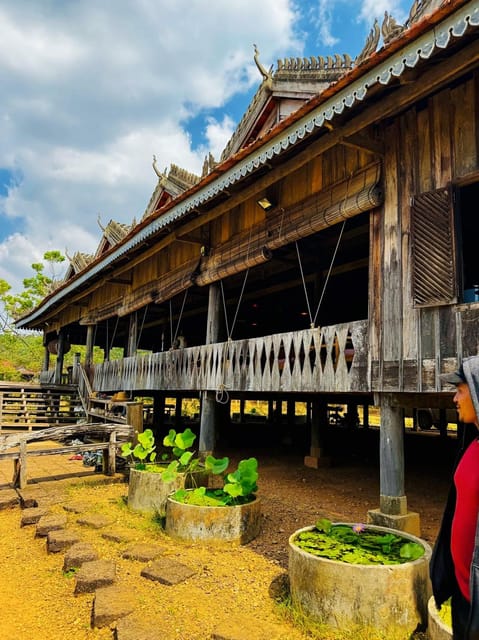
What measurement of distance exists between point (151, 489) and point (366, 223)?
18.2 feet

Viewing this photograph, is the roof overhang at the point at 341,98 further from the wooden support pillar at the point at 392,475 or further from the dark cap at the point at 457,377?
the wooden support pillar at the point at 392,475

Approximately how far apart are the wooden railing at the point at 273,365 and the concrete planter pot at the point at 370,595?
248cm

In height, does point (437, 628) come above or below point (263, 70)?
below

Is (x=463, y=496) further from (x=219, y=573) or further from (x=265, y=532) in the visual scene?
(x=265, y=532)

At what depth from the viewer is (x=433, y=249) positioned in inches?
203

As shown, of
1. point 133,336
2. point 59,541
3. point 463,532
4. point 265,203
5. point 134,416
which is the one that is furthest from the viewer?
point 133,336

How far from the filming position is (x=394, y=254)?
220 inches

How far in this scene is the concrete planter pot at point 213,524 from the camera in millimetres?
5465

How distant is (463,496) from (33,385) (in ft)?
59.2

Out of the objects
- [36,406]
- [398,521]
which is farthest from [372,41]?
[36,406]

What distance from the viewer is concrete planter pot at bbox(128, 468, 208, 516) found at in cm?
672

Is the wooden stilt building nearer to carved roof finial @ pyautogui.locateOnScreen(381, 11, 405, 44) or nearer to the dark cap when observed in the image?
carved roof finial @ pyautogui.locateOnScreen(381, 11, 405, 44)

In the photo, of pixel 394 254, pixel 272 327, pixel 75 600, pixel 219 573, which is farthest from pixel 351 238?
pixel 272 327

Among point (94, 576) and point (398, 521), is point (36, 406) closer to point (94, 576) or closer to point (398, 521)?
point (94, 576)
